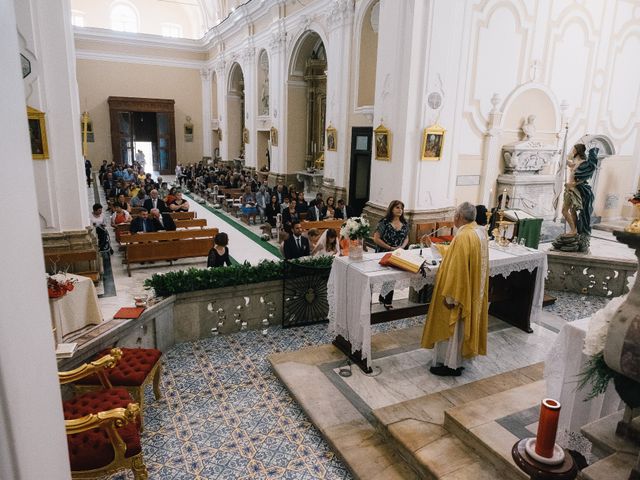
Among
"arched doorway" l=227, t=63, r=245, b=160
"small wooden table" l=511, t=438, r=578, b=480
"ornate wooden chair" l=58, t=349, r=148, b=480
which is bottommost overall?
"ornate wooden chair" l=58, t=349, r=148, b=480

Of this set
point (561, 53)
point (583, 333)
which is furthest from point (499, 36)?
point (583, 333)

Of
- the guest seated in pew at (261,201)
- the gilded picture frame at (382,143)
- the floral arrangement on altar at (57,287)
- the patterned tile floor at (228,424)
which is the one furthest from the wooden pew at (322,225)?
the floral arrangement on altar at (57,287)

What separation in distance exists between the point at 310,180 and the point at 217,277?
1130 centimetres

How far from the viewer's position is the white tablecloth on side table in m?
5.38

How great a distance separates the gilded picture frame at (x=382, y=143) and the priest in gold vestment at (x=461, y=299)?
570cm

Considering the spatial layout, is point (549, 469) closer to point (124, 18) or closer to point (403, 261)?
point (403, 261)

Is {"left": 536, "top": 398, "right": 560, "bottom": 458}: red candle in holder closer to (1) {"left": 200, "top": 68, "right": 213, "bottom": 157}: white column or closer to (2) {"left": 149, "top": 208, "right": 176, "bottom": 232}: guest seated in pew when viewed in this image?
(2) {"left": 149, "top": 208, "right": 176, "bottom": 232}: guest seated in pew

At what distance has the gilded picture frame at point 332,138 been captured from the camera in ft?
42.0

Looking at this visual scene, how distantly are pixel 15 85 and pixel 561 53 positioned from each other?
13.2 meters

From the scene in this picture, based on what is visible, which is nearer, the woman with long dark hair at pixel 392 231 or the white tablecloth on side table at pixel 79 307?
the white tablecloth on side table at pixel 79 307

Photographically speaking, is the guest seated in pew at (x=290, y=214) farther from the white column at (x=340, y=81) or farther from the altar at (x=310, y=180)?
the altar at (x=310, y=180)

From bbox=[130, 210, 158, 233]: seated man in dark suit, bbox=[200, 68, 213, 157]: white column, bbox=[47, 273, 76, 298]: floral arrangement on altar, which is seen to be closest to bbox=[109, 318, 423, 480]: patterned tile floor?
bbox=[47, 273, 76, 298]: floral arrangement on altar

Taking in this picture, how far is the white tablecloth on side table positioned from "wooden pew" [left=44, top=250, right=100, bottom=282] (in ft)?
3.85

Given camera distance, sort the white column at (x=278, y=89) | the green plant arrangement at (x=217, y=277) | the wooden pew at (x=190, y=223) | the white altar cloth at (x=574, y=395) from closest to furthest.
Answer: the white altar cloth at (x=574, y=395), the green plant arrangement at (x=217, y=277), the wooden pew at (x=190, y=223), the white column at (x=278, y=89)
